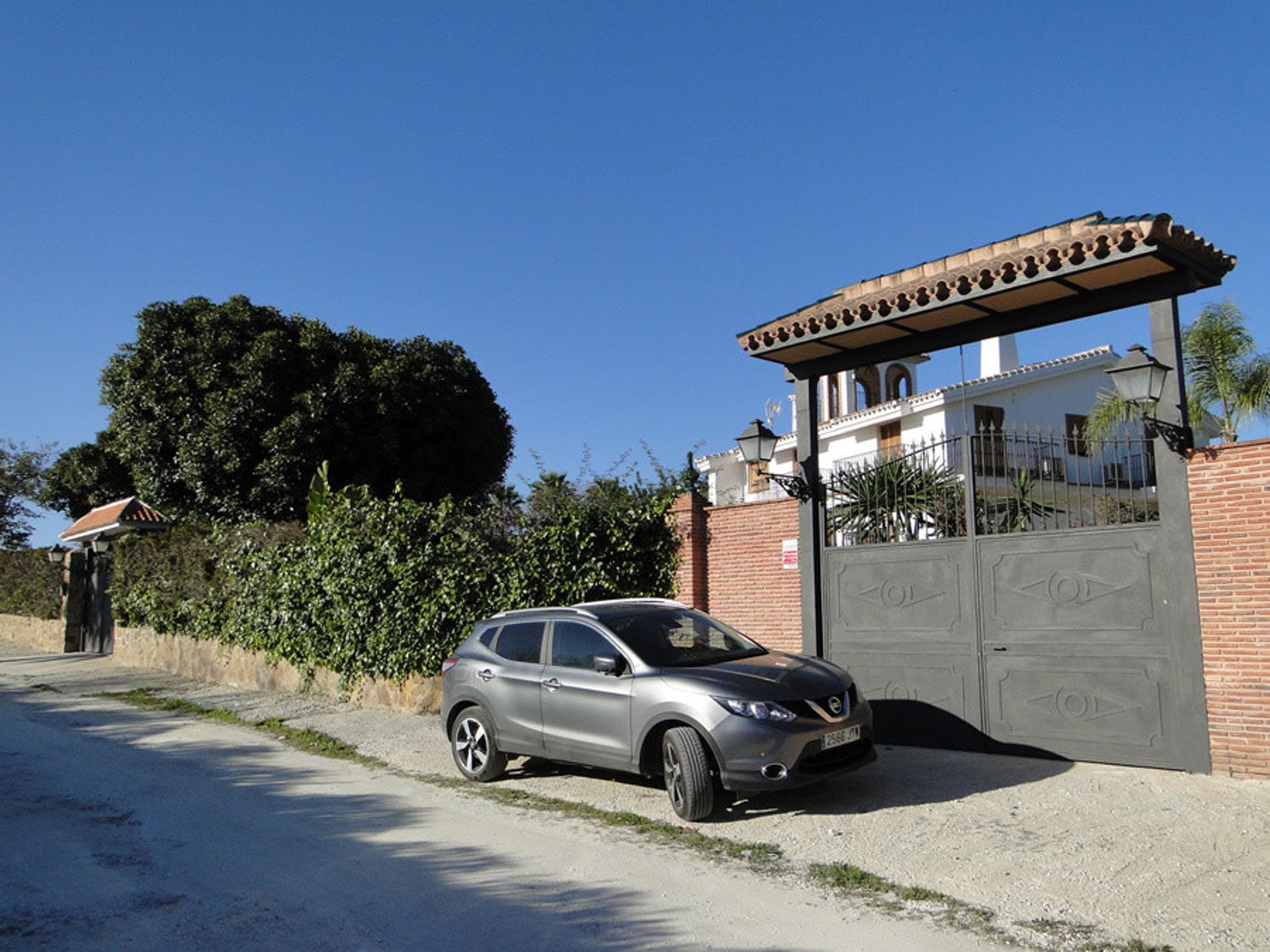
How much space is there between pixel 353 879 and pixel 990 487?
277 inches

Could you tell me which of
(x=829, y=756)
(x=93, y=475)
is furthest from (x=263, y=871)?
(x=93, y=475)

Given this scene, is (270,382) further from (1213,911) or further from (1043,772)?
(1213,911)

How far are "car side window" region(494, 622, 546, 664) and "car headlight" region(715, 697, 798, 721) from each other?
2224 mm

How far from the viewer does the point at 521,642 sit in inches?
354

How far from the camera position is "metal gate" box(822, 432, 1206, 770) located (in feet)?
27.8

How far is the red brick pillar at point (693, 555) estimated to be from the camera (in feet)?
41.5

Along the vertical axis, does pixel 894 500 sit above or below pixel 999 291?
below

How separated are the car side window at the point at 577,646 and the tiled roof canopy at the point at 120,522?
18.2 metres

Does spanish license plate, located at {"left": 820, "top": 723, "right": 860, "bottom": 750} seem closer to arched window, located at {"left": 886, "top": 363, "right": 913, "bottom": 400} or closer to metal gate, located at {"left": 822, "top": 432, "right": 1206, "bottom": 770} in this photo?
metal gate, located at {"left": 822, "top": 432, "right": 1206, "bottom": 770}

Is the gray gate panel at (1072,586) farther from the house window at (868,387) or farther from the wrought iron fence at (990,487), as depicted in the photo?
the house window at (868,387)

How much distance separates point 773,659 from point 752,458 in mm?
3897

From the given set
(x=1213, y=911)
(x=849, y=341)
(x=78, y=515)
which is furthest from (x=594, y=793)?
(x=78, y=515)

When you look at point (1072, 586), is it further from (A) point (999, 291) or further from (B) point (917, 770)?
(A) point (999, 291)

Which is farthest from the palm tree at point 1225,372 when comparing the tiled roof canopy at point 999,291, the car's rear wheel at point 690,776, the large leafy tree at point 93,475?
the large leafy tree at point 93,475
